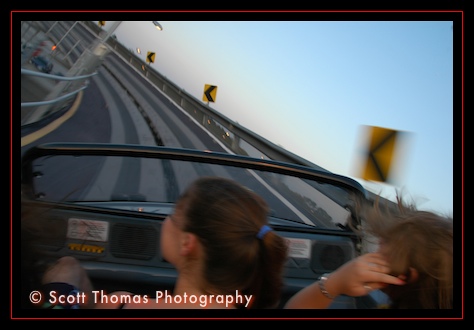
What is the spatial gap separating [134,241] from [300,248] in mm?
815

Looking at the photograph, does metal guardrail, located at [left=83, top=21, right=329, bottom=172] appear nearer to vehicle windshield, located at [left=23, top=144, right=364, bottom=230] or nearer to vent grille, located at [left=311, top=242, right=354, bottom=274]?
vehicle windshield, located at [left=23, top=144, right=364, bottom=230]

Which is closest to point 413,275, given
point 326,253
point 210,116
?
point 326,253

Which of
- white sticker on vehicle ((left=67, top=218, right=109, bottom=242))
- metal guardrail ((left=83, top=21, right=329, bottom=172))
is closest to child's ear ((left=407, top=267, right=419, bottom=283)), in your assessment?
white sticker on vehicle ((left=67, top=218, right=109, bottom=242))

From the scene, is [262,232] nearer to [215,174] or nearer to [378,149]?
[215,174]

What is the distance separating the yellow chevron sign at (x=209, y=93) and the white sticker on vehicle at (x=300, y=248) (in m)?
16.3

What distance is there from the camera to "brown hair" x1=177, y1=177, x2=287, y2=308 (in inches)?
49.0

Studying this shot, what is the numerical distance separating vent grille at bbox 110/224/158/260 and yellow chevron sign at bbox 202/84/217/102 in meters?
16.3

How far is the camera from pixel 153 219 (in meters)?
1.95

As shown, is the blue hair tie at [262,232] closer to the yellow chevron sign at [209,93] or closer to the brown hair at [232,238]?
the brown hair at [232,238]

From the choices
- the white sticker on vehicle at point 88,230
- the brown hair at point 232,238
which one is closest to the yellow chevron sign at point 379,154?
the brown hair at point 232,238

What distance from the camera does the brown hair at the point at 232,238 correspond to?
1.24m
